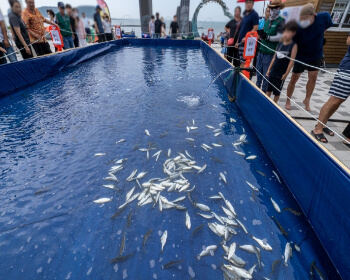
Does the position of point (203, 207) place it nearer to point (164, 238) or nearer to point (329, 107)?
point (164, 238)

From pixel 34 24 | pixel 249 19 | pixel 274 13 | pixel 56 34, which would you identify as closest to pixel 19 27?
pixel 34 24

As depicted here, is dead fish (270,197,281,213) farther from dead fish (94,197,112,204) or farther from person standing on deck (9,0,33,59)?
person standing on deck (9,0,33,59)

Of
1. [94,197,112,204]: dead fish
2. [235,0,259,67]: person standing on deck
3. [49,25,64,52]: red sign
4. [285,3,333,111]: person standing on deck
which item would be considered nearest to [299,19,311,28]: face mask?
[285,3,333,111]: person standing on deck

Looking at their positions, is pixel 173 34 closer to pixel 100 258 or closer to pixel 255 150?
pixel 255 150

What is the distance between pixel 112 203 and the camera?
264 centimetres

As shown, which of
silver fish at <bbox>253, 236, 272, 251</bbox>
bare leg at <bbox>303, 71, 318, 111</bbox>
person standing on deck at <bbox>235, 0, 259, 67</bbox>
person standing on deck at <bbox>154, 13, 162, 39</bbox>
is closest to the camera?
silver fish at <bbox>253, 236, 272, 251</bbox>

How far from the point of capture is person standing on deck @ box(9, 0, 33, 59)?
19.4ft

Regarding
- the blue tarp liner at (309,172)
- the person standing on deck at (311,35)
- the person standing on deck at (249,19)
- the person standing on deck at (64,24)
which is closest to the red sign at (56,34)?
the person standing on deck at (64,24)

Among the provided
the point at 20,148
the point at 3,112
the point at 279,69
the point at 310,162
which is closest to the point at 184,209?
the point at 310,162

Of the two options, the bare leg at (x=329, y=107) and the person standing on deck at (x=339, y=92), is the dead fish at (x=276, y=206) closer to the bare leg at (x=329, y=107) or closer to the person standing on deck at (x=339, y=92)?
the person standing on deck at (x=339, y=92)

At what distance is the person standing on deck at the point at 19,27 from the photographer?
5.92 m

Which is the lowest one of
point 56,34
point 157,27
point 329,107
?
point 329,107

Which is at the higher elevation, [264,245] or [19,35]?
[19,35]

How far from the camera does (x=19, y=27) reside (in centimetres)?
619
